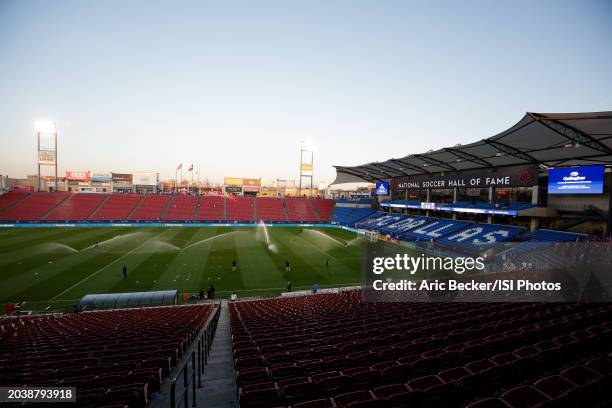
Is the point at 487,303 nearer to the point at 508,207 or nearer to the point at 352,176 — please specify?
the point at 508,207

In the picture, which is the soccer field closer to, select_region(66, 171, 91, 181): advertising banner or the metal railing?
the metal railing

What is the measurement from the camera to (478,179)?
37.9 m

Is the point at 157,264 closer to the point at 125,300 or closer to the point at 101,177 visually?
the point at 125,300

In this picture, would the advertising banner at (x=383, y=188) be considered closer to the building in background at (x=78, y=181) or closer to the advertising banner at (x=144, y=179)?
the advertising banner at (x=144, y=179)

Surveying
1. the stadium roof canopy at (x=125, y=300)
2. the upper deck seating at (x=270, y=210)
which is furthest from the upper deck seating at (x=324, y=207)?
the stadium roof canopy at (x=125, y=300)

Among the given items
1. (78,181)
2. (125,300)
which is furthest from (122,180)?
(125,300)

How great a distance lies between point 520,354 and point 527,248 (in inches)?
918

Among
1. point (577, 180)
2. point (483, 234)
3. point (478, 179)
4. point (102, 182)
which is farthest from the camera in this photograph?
point (102, 182)

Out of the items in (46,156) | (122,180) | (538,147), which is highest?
(46,156)

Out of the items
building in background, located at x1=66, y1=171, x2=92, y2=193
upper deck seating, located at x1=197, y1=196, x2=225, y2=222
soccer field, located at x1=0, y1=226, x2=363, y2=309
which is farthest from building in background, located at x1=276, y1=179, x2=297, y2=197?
soccer field, located at x1=0, y1=226, x2=363, y2=309

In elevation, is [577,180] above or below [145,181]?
below

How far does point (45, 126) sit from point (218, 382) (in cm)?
7761

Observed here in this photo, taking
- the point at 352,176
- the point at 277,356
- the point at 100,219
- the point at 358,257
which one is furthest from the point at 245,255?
the point at 100,219

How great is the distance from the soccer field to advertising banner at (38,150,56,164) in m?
23.0
